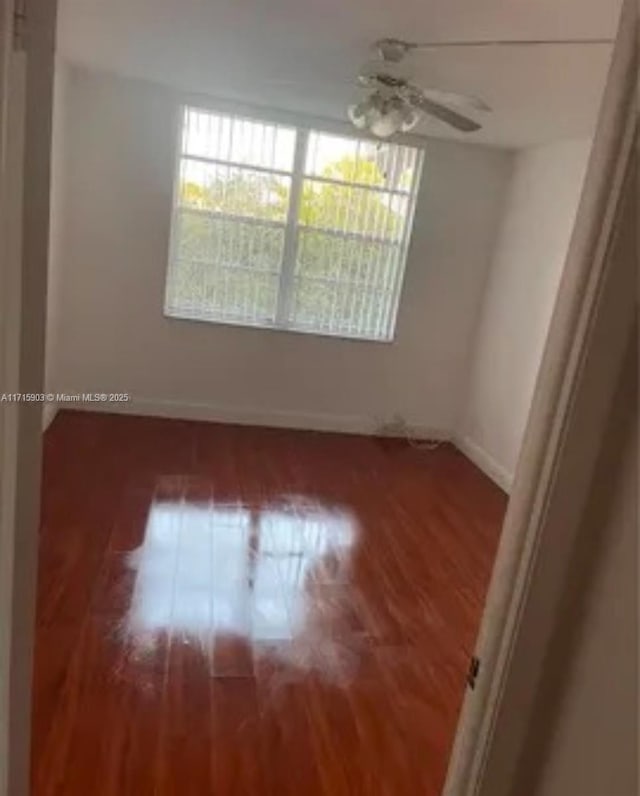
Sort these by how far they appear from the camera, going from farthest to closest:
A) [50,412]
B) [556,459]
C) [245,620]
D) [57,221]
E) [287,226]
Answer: [287,226] → [50,412] → [57,221] → [245,620] → [556,459]

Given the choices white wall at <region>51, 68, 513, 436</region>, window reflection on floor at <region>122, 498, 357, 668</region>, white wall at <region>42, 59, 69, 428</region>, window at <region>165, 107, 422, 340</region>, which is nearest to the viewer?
window reflection on floor at <region>122, 498, 357, 668</region>

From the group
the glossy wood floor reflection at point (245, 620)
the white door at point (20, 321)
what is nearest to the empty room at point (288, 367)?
the glossy wood floor reflection at point (245, 620)

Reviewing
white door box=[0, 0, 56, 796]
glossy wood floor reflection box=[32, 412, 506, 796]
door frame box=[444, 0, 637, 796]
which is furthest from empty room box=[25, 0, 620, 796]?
door frame box=[444, 0, 637, 796]

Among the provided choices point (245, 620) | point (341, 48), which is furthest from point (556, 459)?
point (341, 48)

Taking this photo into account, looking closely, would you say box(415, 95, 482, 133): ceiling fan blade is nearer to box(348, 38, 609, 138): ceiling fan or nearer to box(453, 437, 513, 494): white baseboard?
box(348, 38, 609, 138): ceiling fan

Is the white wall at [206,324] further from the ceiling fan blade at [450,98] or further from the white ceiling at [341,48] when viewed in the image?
the ceiling fan blade at [450,98]

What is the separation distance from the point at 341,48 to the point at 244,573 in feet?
7.96

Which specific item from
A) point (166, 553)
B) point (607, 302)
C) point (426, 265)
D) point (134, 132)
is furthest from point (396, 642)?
point (134, 132)

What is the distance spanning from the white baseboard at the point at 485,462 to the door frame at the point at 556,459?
3480 mm

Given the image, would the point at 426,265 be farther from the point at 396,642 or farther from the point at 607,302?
the point at 607,302

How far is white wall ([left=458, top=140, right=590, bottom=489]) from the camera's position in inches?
165

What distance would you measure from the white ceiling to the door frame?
5.28 feet

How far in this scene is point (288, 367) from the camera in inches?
199

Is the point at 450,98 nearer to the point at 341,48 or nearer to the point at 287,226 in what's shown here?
the point at 341,48
